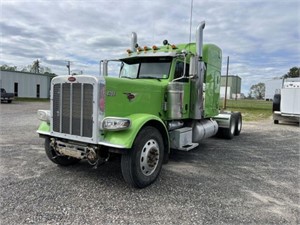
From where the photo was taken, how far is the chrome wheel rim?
13.7ft

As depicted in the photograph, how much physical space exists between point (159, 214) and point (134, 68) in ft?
11.9

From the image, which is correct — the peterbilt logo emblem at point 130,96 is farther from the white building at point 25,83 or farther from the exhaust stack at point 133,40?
the white building at point 25,83

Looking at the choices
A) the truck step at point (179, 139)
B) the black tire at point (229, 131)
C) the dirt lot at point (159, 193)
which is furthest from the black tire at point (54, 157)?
the black tire at point (229, 131)

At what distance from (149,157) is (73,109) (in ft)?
5.01

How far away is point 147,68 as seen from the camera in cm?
580

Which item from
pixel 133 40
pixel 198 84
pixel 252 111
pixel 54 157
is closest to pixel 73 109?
pixel 54 157

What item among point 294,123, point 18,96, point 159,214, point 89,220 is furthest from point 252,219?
point 18,96

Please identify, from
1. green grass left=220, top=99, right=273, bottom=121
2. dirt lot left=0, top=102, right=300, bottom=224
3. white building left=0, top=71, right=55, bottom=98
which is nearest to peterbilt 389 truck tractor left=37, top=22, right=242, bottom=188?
dirt lot left=0, top=102, right=300, bottom=224

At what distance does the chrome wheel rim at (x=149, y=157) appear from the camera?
13.7ft

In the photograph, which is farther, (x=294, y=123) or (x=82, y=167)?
(x=294, y=123)

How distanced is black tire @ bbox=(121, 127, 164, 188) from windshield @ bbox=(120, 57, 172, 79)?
166 centimetres

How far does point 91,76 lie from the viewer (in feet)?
12.9

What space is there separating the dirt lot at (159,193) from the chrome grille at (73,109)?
3.10 feet

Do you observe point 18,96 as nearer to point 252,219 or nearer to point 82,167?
point 82,167
